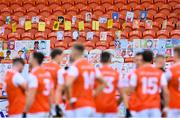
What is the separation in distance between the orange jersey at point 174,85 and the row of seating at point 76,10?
9.82 meters

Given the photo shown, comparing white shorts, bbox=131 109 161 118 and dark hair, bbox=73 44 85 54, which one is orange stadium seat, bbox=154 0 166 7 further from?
dark hair, bbox=73 44 85 54

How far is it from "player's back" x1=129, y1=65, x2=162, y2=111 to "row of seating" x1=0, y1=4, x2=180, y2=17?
10157mm

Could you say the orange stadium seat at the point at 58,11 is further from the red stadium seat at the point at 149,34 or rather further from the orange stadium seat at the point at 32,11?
the red stadium seat at the point at 149,34

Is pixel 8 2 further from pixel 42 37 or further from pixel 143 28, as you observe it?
pixel 143 28

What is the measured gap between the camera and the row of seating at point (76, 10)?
1973cm

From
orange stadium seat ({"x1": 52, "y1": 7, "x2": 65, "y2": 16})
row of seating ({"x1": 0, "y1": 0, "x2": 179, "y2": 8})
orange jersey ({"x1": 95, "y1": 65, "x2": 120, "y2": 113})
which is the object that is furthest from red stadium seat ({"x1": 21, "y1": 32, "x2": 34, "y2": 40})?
orange jersey ({"x1": 95, "y1": 65, "x2": 120, "y2": 113})

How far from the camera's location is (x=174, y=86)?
981 cm

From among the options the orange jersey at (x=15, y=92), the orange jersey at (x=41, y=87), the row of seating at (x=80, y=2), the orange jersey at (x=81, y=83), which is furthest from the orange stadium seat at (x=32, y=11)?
the orange jersey at (x=81, y=83)

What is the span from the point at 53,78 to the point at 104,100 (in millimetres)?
1212

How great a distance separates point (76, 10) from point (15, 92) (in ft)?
35.7

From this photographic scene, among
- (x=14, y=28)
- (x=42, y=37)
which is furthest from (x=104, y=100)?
(x=14, y=28)

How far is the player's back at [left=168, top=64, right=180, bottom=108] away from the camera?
9687 millimetres

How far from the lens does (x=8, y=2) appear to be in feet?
71.2

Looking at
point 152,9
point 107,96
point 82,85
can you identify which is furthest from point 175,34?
point 82,85
